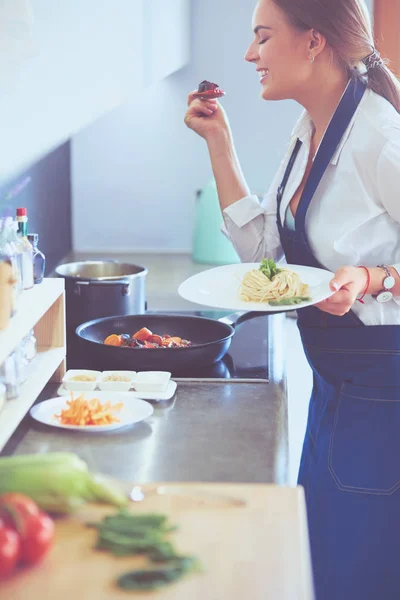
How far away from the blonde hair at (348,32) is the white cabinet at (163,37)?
0.60m

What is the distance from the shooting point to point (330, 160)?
69.4 inches

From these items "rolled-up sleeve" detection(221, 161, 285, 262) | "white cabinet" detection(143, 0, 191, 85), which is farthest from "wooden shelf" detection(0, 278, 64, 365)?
"white cabinet" detection(143, 0, 191, 85)

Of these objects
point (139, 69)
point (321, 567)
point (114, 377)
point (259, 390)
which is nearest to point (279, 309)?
point (259, 390)

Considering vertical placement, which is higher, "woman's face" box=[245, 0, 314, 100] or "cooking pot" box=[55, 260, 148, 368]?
"woman's face" box=[245, 0, 314, 100]

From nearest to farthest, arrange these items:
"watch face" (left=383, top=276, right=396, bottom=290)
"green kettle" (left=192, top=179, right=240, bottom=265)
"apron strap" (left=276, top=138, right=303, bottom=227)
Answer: "watch face" (left=383, top=276, right=396, bottom=290)
"apron strap" (left=276, top=138, right=303, bottom=227)
"green kettle" (left=192, top=179, right=240, bottom=265)

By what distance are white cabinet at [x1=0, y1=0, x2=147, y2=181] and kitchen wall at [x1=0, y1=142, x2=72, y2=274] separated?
1.05 m

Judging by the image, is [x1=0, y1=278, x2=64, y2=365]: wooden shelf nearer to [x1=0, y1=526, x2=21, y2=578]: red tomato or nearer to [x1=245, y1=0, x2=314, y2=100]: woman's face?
[x1=0, y1=526, x2=21, y2=578]: red tomato

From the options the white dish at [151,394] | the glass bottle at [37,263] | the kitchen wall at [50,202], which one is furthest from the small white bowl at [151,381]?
the kitchen wall at [50,202]

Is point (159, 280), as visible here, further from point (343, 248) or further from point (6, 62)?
point (6, 62)

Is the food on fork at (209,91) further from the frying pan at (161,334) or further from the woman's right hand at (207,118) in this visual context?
the frying pan at (161,334)

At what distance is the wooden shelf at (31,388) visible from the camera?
4.26 ft

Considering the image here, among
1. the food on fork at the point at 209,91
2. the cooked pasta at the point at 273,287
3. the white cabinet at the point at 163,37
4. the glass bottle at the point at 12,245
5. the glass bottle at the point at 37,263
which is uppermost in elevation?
the white cabinet at the point at 163,37

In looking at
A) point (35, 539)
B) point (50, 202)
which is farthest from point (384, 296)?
point (50, 202)

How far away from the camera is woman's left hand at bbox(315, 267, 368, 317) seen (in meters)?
1.59
